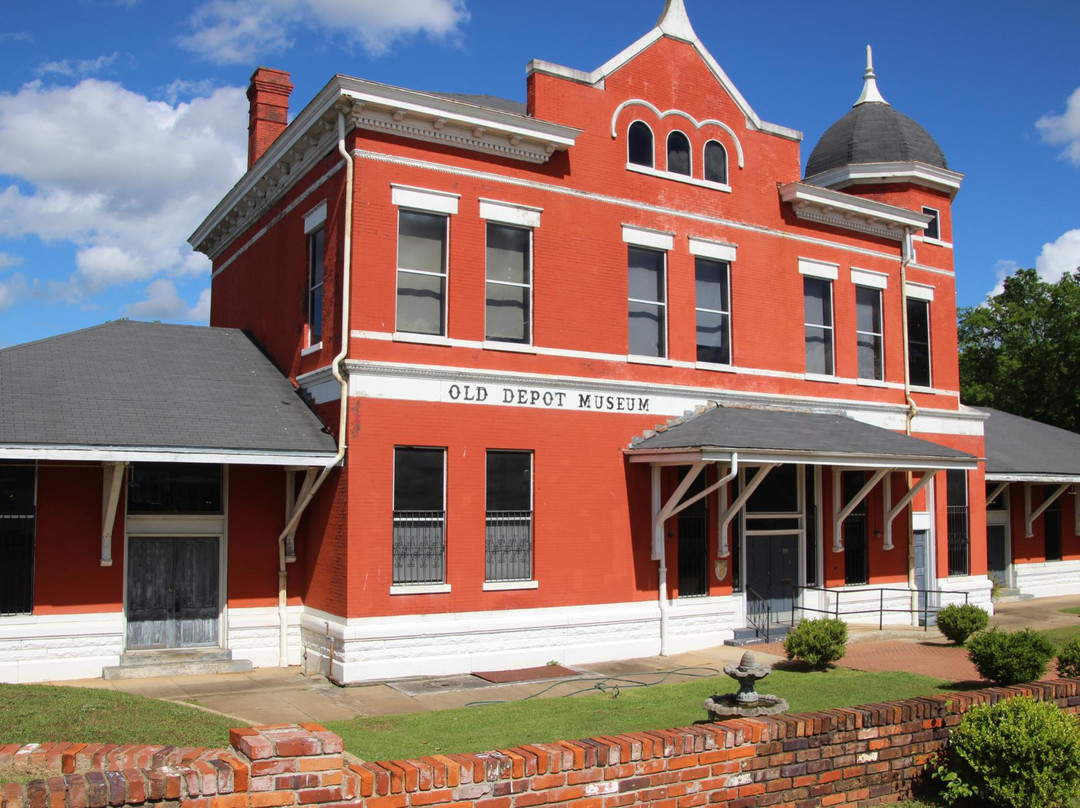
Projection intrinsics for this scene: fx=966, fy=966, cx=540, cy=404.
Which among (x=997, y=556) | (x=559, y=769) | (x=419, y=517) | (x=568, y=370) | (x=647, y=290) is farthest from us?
(x=997, y=556)

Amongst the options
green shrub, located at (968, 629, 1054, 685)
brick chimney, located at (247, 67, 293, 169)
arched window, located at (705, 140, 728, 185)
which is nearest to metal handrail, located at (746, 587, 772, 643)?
A: green shrub, located at (968, 629, 1054, 685)

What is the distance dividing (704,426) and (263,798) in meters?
13.3

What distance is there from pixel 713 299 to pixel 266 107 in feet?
36.9

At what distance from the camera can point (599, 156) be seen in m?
18.5

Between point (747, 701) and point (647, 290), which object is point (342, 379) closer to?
point (647, 290)

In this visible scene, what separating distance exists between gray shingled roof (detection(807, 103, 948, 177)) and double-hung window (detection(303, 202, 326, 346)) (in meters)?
14.5

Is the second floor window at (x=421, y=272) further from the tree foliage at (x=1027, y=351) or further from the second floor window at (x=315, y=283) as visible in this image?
the tree foliage at (x=1027, y=351)

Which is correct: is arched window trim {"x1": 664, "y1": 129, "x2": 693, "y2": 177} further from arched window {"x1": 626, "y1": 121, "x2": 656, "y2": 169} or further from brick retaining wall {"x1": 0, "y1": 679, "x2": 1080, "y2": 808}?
brick retaining wall {"x1": 0, "y1": 679, "x2": 1080, "y2": 808}

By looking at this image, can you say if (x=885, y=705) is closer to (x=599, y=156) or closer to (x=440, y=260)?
(x=440, y=260)

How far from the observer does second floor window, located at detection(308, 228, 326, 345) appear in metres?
17.5

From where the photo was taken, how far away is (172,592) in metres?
16.0

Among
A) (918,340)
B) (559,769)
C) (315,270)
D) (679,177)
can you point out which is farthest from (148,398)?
(918,340)

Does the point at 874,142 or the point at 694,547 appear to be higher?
the point at 874,142

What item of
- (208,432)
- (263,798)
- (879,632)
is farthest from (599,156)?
(263,798)
